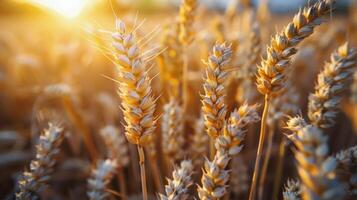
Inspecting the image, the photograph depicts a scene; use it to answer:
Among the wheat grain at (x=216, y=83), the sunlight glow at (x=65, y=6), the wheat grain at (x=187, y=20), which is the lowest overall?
the wheat grain at (x=216, y=83)

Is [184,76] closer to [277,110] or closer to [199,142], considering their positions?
[199,142]

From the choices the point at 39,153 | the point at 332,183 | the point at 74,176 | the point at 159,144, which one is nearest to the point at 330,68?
the point at 332,183

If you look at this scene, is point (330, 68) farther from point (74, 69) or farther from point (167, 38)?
point (74, 69)

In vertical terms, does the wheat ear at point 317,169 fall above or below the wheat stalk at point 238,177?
above

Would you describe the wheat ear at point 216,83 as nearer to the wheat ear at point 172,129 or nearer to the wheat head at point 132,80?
the wheat head at point 132,80

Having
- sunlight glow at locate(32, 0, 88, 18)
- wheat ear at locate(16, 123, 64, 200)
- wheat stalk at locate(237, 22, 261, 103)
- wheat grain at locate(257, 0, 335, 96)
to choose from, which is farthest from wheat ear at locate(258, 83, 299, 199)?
sunlight glow at locate(32, 0, 88, 18)

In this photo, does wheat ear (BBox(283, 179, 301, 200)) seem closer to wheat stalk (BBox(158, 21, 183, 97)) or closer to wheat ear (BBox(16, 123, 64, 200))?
wheat stalk (BBox(158, 21, 183, 97))

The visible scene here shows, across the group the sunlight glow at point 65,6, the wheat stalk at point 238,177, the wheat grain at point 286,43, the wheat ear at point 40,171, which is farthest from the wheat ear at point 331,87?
the sunlight glow at point 65,6
